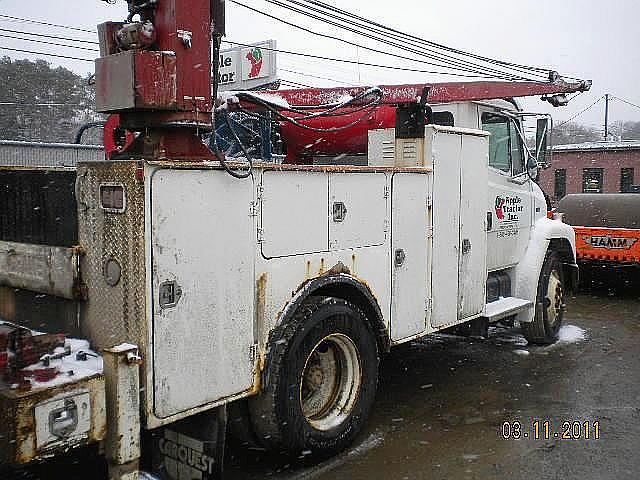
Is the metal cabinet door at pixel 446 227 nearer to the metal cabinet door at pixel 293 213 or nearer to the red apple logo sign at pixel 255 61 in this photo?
the metal cabinet door at pixel 293 213

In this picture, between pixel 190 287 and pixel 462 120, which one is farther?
pixel 462 120

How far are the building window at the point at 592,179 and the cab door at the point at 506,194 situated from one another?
101 ft

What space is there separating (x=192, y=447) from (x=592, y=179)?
35818 mm

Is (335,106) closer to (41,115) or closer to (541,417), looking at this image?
(541,417)

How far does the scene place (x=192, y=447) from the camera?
143 inches

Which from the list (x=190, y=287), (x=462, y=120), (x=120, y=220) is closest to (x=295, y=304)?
(x=190, y=287)

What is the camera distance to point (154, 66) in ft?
11.9

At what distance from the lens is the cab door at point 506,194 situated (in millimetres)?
6387

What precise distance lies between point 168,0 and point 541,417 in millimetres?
4163

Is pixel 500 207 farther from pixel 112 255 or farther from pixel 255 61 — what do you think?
pixel 255 61

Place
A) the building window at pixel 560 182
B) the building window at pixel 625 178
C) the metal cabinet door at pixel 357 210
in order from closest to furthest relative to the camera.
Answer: the metal cabinet door at pixel 357 210 < the building window at pixel 625 178 < the building window at pixel 560 182
